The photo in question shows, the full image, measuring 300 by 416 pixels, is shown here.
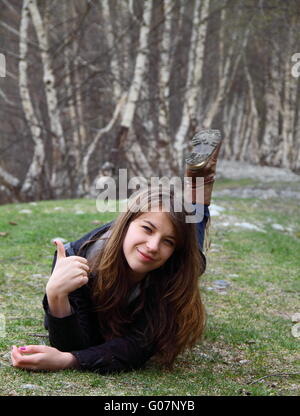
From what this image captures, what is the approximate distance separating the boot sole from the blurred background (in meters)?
10.4

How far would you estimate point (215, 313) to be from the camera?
502 cm

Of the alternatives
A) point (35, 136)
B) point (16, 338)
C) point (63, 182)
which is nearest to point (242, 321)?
point (16, 338)

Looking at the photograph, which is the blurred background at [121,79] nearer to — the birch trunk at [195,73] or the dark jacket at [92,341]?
the birch trunk at [195,73]

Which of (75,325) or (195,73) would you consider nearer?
(75,325)

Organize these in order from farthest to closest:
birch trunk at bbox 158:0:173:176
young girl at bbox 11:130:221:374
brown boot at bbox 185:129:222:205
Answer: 1. birch trunk at bbox 158:0:173:176
2. brown boot at bbox 185:129:222:205
3. young girl at bbox 11:130:221:374

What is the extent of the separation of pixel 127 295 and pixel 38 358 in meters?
0.66

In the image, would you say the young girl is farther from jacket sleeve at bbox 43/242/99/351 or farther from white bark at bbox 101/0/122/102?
white bark at bbox 101/0/122/102

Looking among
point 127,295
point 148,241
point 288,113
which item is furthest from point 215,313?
point 288,113

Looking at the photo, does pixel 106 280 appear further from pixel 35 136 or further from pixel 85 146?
pixel 85 146

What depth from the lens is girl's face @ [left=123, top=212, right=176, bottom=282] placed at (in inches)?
132

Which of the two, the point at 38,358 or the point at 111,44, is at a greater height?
the point at 111,44

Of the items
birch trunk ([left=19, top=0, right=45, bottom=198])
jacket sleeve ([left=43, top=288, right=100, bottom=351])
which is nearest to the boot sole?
jacket sleeve ([left=43, top=288, right=100, bottom=351])

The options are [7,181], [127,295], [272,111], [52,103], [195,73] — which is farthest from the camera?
[272,111]

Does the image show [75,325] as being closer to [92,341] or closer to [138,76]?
[92,341]
